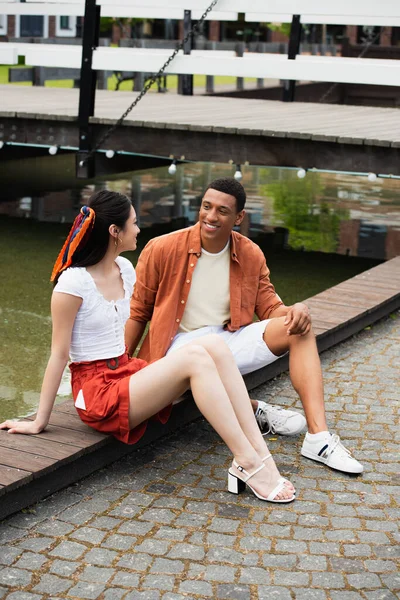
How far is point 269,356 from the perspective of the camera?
4.79 metres

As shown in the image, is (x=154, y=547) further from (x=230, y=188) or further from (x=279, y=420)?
(x=230, y=188)

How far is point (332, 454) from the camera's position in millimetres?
4375

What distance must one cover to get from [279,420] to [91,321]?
3.46ft

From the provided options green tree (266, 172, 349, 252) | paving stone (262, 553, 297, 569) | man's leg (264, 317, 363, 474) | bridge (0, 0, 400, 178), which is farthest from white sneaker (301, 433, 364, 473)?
green tree (266, 172, 349, 252)

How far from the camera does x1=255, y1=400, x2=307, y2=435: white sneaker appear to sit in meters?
4.71

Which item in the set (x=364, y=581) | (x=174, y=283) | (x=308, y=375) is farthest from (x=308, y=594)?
(x=174, y=283)

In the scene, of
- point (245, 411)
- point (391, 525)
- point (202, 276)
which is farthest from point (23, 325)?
point (391, 525)

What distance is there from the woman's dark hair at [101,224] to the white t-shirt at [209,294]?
0.65 metres

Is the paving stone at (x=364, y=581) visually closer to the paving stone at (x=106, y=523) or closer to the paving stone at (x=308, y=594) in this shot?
the paving stone at (x=308, y=594)

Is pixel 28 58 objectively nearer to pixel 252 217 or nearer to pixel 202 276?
pixel 252 217

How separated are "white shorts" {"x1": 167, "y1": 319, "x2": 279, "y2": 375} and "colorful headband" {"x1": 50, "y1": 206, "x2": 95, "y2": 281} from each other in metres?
0.76

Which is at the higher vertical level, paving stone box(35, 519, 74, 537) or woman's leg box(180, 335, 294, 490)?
woman's leg box(180, 335, 294, 490)

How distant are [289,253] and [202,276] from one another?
5.26 metres

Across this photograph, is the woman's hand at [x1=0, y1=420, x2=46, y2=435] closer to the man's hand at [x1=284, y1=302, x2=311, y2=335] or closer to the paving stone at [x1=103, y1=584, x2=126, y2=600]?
the paving stone at [x1=103, y1=584, x2=126, y2=600]
